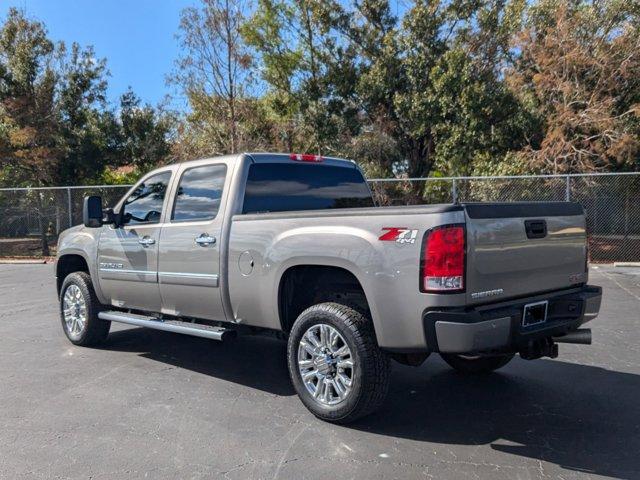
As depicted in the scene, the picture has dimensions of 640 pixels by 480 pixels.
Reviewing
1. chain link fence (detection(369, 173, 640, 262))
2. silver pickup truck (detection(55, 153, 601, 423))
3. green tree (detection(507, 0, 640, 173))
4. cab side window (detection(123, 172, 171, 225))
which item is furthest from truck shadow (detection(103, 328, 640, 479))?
green tree (detection(507, 0, 640, 173))

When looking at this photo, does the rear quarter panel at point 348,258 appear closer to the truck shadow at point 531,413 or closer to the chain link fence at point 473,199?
the truck shadow at point 531,413

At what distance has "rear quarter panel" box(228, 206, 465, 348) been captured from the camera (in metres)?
3.66

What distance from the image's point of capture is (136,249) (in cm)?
584

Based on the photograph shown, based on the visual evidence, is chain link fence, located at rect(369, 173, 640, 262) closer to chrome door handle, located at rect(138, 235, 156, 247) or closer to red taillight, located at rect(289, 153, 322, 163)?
red taillight, located at rect(289, 153, 322, 163)

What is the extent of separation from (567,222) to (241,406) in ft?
9.72

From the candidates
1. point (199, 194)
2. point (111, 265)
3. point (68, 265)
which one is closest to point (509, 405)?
point (199, 194)

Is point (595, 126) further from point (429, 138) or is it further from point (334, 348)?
point (334, 348)

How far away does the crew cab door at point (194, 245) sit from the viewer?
502 cm

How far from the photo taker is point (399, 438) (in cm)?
394

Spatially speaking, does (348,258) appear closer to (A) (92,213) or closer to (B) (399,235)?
(B) (399,235)

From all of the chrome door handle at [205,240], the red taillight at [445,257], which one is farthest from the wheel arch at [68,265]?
the red taillight at [445,257]

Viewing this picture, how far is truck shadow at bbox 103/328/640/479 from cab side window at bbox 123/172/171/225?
1531 millimetres

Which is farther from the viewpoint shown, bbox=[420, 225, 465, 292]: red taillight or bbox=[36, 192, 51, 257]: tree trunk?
bbox=[36, 192, 51, 257]: tree trunk

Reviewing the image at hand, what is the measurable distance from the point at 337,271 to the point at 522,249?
1.34 m
